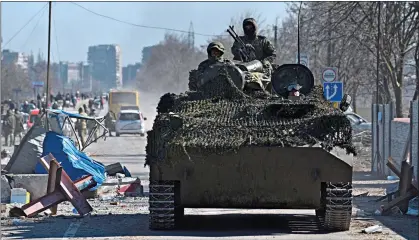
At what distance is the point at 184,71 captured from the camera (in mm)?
104375

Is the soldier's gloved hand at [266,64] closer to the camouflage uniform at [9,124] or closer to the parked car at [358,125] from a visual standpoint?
the parked car at [358,125]

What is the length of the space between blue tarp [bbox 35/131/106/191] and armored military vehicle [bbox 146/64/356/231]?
17.3ft

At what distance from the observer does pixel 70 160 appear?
1792 cm

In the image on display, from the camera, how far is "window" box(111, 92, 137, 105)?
2648 inches

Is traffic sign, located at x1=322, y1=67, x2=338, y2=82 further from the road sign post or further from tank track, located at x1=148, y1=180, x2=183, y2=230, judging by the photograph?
tank track, located at x1=148, y1=180, x2=183, y2=230

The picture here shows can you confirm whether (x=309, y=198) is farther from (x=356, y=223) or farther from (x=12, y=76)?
(x=12, y=76)

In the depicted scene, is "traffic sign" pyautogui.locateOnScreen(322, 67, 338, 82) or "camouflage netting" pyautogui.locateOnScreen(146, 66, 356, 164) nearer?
"camouflage netting" pyautogui.locateOnScreen(146, 66, 356, 164)

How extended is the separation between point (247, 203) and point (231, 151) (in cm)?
78

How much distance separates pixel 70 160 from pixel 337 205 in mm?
6869

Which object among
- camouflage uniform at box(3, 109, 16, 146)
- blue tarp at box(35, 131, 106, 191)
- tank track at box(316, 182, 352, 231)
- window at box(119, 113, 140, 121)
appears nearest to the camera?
tank track at box(316, 182, 352, 231)

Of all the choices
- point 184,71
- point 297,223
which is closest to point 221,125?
point 297,223

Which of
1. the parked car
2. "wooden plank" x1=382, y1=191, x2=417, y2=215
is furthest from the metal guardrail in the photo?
the parked car

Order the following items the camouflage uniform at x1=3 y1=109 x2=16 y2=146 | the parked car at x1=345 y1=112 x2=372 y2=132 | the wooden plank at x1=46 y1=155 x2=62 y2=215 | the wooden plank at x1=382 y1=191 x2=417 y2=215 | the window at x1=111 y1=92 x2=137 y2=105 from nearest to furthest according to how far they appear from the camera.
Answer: the wooden plank at x1=46 y1=155 x2=62 y2=215, the wooden plank at x1=382 y1=191 x2=417 y2=215, the parked car at x1=345 y1=112 x2=372 y2=132, the camouflage uniform at x1=3 y1=109 x2=16 y2=146, the window at x1=111 y1=92 x2=137 y2=105

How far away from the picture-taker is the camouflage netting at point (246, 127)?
12047 mm
